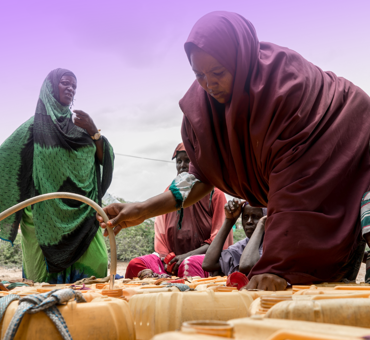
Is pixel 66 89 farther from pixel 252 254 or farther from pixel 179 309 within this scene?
pixel 179 309

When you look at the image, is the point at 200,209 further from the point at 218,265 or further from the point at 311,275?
the point at 311,275

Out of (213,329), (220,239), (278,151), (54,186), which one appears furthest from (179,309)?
(54,186)

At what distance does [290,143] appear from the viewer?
1.99m

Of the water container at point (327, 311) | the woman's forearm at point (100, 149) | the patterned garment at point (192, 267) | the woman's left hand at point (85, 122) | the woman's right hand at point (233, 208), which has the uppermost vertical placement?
the woman's left hand at point (85, 122)

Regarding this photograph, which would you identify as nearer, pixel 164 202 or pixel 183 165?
pixel 164 202

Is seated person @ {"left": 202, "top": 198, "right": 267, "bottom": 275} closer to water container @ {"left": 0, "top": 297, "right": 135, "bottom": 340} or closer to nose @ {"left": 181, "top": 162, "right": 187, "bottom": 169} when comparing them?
nose @ {"left": 181, "top": 162, "right": 187, "bottom": 169}

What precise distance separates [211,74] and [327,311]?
4.57ft

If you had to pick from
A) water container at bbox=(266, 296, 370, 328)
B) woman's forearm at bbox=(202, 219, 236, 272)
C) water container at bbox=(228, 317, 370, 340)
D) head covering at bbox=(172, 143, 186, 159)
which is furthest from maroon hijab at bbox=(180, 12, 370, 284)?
head covering at bbox=(172, 143, 186, 159)

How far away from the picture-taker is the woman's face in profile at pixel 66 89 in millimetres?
4617

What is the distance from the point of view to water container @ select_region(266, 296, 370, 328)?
0.96 m

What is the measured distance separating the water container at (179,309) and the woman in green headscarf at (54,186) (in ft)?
9.80

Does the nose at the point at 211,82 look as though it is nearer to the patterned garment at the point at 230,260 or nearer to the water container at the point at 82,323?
the water container at the point at 82,323

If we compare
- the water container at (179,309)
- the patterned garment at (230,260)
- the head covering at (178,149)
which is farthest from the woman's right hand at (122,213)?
the head covering at (178,149)

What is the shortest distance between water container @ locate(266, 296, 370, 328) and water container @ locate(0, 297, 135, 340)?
0.53 meters
